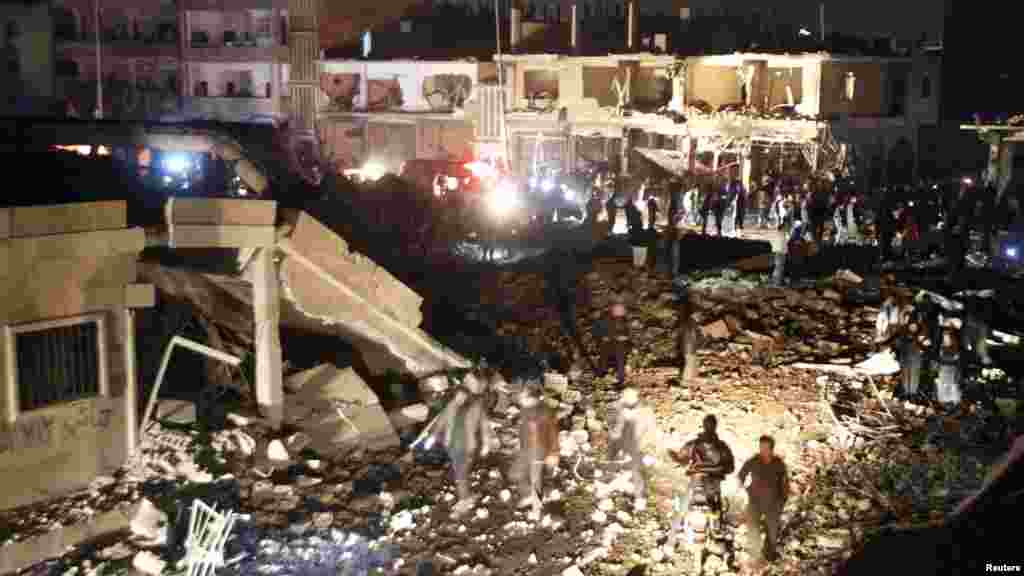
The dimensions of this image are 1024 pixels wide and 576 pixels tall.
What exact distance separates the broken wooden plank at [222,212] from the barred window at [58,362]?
1.50 m

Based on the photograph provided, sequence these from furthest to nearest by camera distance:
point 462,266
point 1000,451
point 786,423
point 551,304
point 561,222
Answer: point 561,222 < point 462,266 < point 551,304 < point 786,423 < point 1000,451

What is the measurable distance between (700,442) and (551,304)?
878 cm

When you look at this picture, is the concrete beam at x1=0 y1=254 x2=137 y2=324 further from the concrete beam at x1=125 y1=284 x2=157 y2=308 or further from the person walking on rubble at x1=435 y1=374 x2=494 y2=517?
the person walking on rubble at x1=435 y1=374 x2=494 y2=517

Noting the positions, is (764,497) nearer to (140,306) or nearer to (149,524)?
(149,524)

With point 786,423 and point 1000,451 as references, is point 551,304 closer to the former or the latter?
point 786,423

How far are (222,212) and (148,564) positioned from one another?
4.10m

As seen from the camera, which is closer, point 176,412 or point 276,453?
point 276,453

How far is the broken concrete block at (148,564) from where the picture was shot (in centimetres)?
1009

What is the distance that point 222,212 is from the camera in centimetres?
1218

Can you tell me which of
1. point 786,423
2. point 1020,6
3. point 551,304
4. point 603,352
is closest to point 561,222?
point 551,304

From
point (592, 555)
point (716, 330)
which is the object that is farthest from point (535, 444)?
point (716, 330)

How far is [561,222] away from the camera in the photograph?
25.3m

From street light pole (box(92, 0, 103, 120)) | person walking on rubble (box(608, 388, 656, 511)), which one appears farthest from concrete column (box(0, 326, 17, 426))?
street light pole (box(92, 0, 103, 120))

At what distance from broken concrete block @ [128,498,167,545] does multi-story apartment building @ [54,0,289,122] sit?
3212 centimetres
